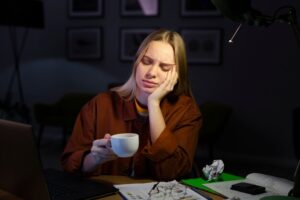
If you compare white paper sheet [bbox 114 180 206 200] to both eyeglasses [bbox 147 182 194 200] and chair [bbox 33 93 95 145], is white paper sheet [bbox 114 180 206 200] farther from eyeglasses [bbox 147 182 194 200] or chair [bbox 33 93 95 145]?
chair [bbox 33 93 95 145]

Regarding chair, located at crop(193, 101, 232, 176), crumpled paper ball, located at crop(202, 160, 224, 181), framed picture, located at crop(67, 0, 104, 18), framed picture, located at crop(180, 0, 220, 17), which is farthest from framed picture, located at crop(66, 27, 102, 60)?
crumpled paper ball, located at crop(202, 160, 224, 181)

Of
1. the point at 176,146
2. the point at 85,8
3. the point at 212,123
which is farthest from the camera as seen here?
the point at 85,8

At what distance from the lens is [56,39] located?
5.50 meters

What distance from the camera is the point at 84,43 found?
5328 mm

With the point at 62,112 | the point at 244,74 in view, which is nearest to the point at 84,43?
the point at 62,112

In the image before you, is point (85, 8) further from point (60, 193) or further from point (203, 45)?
point (60, 193)

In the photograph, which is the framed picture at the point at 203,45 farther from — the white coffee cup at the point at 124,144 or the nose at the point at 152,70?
the white coffee cup at the point at 124,144

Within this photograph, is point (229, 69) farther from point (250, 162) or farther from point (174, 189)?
point (174, 189)

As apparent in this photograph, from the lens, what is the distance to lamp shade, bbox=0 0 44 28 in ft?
14.8

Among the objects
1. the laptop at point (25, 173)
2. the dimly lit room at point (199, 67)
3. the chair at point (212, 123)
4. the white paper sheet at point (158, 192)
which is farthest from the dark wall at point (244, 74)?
the laptop at point (25, 173)

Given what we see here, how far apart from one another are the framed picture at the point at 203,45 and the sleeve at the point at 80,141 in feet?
10.4

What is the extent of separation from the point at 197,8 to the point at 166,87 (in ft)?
10.8

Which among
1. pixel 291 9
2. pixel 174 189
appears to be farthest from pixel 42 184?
pixel 291 9

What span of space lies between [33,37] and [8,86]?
804 millimetres
